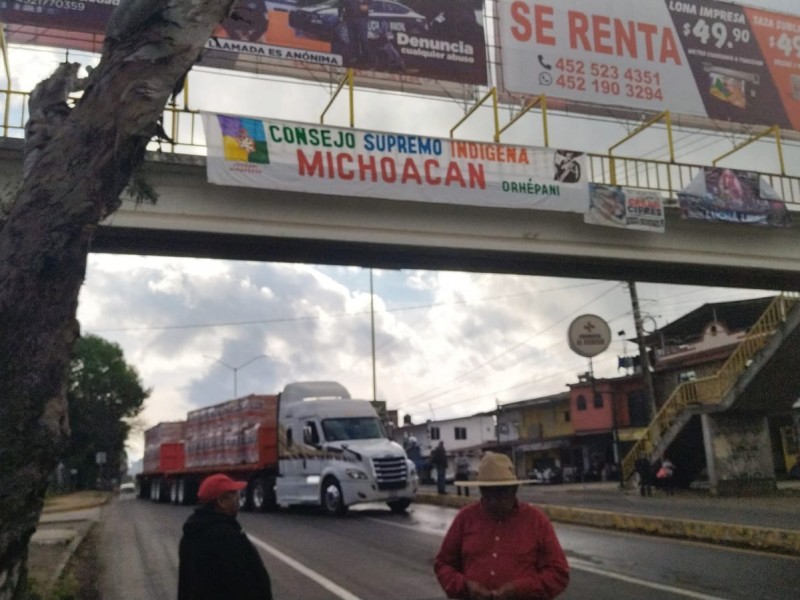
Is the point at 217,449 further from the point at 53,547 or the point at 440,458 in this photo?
the point at 53,547

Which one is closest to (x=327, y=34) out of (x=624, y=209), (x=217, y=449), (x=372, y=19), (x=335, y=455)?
(x=372, y=19)

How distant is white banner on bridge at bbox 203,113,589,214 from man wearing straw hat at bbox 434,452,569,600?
12767 millimetres

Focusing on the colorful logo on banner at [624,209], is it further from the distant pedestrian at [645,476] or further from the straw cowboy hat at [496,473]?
the straw cowboy hat at [496,473]

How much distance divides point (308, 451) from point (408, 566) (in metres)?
10.8

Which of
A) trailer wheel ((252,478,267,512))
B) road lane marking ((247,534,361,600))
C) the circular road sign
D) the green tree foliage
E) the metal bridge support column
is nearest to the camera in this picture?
road lane marking ((247,534,361,600))

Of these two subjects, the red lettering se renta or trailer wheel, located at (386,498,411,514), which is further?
the red lettering se renta

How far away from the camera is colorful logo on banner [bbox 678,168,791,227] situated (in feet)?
65.2

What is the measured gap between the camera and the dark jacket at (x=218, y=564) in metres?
4.46

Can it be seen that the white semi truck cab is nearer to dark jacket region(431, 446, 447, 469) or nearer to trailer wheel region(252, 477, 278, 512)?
trailer wheel region(252, 477, 278, 512)

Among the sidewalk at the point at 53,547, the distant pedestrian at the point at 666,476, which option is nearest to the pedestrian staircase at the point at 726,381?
the distant pedestrian at the point at 666,476

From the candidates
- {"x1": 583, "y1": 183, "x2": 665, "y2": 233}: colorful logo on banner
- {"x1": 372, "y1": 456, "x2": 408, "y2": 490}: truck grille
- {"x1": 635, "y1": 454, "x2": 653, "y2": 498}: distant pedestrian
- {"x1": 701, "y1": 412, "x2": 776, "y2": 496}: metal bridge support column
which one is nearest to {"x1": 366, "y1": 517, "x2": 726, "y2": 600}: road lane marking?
{"x1": 583, "y1": 183, "x2": 665, "y2": 233}: colorful logo on banner

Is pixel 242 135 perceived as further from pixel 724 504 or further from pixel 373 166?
pixel 724 504

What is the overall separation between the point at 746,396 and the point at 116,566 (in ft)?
62.4

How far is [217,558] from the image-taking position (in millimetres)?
4477
